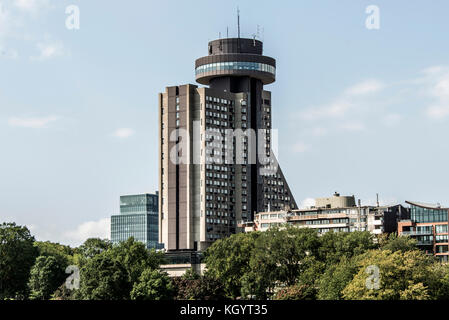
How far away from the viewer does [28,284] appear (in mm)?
193125

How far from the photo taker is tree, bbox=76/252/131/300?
535 ft

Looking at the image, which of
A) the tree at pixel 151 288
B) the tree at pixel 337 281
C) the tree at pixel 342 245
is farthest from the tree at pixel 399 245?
the tree at pixel 151 288

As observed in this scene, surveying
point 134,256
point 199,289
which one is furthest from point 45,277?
point 199,289

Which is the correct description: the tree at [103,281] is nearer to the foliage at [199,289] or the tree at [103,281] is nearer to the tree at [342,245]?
the foliage at [199,289]

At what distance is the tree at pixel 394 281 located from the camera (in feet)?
436

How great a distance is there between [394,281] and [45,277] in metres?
79.8

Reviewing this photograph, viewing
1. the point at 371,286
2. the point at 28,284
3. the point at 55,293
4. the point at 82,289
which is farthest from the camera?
the point at 28,284

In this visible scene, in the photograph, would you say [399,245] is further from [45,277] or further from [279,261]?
[45,277]

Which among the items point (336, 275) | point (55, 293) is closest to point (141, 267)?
point (55, 293)

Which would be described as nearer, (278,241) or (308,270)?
(308,270)
